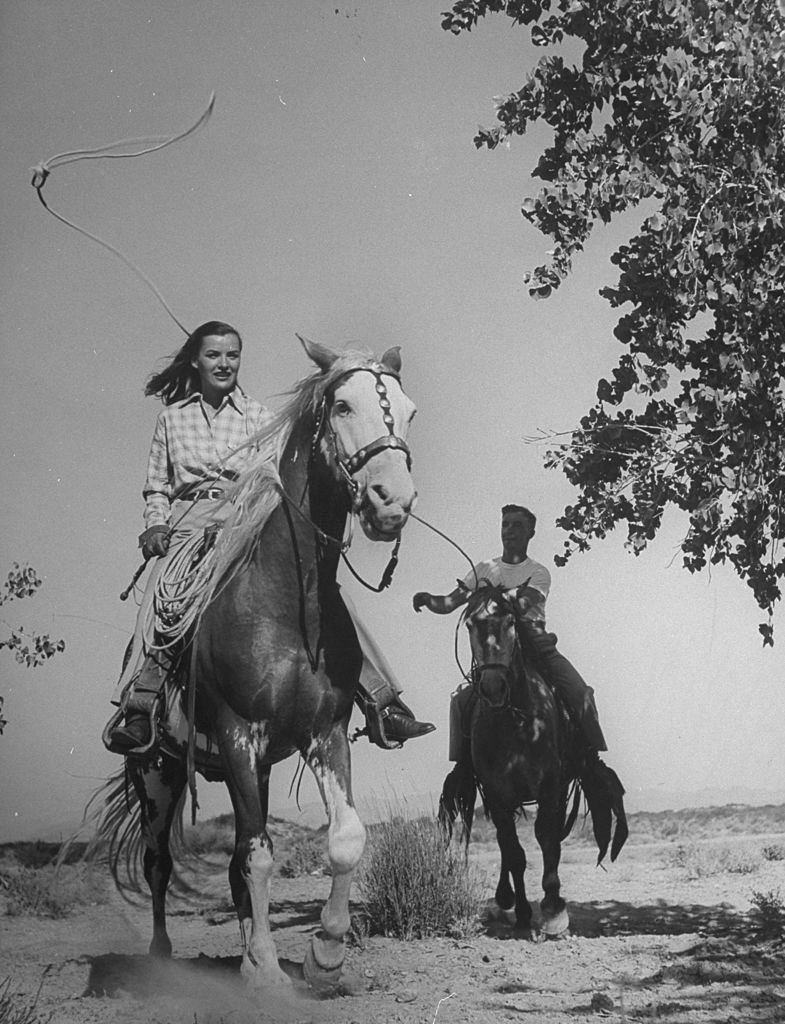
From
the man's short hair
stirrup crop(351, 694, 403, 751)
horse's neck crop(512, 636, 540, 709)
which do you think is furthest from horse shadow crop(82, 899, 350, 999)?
the man's short hair

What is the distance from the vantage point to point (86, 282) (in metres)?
5.52

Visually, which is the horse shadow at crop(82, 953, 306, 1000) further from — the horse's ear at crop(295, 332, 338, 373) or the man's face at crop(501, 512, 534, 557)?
the horse's ear at crop(295, 332, 338, 373)

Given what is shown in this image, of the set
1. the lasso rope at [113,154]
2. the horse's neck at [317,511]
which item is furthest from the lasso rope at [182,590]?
the lasso rope at [113,154]

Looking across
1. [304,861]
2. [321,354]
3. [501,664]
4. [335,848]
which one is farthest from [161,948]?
[321,354]

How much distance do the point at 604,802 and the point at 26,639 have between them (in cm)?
274

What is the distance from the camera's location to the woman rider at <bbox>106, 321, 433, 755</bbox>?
14.8 feet

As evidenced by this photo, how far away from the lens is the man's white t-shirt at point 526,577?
17.7 ft

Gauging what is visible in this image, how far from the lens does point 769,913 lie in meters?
5.21

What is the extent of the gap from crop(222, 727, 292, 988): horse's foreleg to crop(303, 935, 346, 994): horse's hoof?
4.7 inches

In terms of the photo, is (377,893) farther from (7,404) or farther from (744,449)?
(7,404)

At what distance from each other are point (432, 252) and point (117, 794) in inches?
114

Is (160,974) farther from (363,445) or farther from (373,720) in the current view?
(363,445)

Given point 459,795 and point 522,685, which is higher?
point 522,685

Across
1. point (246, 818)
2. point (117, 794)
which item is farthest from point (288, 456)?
point (117, 794)
